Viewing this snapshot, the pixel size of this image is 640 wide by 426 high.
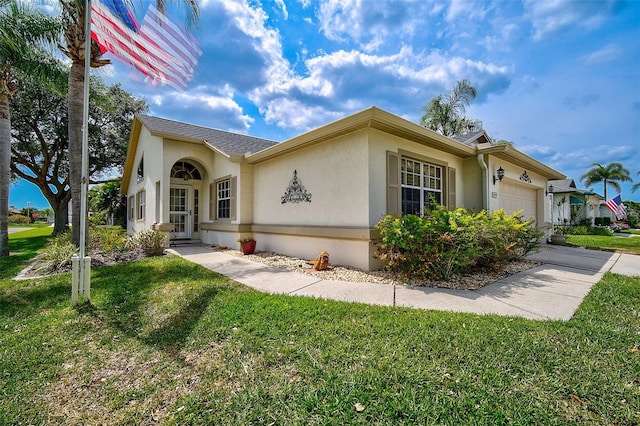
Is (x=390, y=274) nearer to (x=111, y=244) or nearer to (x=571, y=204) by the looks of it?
(x=111, y=244)

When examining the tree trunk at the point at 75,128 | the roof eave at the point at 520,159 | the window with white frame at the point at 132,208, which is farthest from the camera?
the window with white frame at the point at 132,208

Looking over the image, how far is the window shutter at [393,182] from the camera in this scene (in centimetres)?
650

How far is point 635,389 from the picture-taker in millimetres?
2105

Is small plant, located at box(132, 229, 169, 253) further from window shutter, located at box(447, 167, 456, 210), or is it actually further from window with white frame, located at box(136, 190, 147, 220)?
window shutter, located at box(447, 167, 456, 210)

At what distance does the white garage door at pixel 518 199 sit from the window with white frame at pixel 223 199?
33.1ft

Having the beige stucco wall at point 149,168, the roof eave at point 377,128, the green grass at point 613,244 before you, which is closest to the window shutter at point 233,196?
the roof eave at point 377,128

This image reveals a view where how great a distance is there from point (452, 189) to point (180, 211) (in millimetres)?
10916

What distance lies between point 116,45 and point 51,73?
693 centimetres

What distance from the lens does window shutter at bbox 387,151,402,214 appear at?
21.3 feet

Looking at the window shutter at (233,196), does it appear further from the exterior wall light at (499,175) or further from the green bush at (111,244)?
the exterior wall light at (499,175)

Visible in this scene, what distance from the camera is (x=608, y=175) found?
29516mm

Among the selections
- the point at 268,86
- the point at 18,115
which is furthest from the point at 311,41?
the point at 18,115

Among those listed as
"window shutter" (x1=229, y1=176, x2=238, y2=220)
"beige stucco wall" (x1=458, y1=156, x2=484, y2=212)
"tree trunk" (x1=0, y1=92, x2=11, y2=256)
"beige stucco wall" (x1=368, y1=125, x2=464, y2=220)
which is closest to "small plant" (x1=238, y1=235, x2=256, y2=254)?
"window shutter" (x1=229, y1=176, x2=238, y2=220)

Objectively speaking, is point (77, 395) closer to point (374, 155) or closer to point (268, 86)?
point (374, 155)
